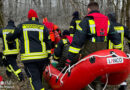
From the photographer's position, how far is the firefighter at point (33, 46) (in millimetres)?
3107

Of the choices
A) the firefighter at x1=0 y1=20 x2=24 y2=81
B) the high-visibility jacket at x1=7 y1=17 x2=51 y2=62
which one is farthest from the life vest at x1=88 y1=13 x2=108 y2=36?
the firefighter at x1=0 y1=20 x2=24 y2=81

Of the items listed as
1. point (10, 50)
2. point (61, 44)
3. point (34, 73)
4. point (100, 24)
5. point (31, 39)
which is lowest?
point (34, 73)

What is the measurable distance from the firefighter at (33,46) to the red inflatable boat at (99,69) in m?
0.63

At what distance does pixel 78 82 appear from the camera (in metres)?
2.64

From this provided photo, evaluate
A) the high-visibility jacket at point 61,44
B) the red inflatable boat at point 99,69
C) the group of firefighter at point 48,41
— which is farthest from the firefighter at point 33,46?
the red inflatable boat at point 99,69

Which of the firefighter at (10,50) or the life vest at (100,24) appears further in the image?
the firefighter at (10,50)

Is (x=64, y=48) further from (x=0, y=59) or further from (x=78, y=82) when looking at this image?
(x=0, y=59)

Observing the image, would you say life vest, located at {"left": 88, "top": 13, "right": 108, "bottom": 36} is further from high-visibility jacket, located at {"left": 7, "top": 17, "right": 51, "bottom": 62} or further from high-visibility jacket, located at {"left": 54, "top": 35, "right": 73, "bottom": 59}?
high-visibility jacket, located at {"left": 7, "top": 17, "right": 51, "bottom": 62}

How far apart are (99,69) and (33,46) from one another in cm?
141

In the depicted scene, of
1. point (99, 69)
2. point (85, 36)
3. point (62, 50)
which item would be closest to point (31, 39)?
point (62, 50)

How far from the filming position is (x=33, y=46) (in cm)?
314

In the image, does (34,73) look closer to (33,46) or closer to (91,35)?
(33,46)

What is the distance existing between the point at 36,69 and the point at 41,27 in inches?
33.5

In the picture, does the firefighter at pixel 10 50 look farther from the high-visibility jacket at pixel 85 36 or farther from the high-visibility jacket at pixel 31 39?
the high-visibility jacket at pixel 85 36
